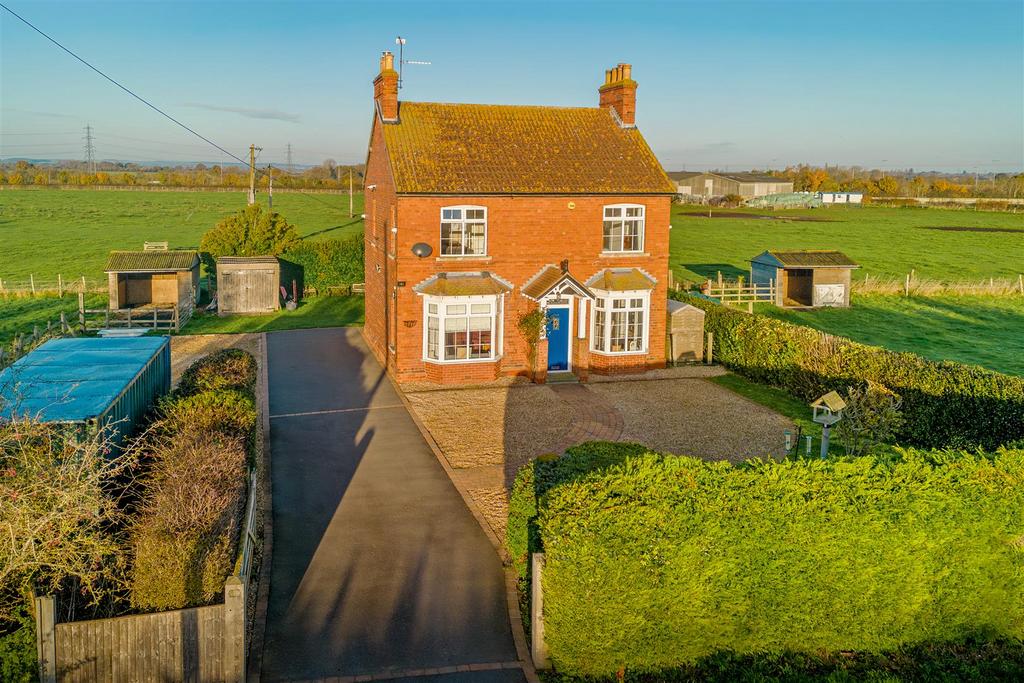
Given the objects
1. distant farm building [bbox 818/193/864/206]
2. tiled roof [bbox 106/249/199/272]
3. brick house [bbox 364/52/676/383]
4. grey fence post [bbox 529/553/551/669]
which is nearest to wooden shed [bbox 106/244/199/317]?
tiled roof [bbox 106/249/199/272]

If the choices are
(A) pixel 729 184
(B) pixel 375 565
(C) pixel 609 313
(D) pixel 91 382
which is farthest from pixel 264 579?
(A) pixel 729 184

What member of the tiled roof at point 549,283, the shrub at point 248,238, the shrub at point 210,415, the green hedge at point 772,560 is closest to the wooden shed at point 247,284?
the shrub at point 248,238

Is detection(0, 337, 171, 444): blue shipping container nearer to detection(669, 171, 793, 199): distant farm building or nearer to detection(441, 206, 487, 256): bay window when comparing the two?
detection(441, 206, 487, 256): bay window

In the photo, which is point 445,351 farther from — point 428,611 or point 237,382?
point 428,611

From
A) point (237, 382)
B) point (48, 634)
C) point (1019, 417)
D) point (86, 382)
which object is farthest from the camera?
point (237, 382)

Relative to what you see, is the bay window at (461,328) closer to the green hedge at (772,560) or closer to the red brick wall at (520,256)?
the red brick wall at (520,256)

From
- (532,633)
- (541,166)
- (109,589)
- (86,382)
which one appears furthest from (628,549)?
(541,166)

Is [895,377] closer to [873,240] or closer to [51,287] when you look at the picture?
→ [51,287]
